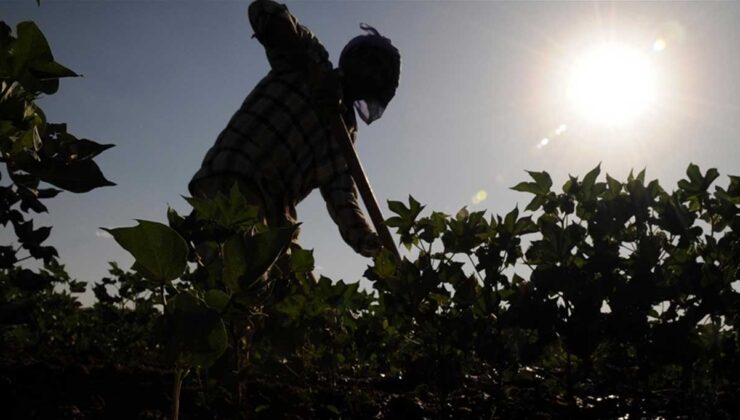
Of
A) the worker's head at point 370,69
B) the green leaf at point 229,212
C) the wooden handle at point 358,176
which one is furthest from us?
the worker's head at point 370,69

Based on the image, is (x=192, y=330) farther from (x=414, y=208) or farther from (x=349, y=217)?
(x=349, y=217)

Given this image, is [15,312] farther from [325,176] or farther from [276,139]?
[325,176]

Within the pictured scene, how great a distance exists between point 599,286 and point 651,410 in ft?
3.43

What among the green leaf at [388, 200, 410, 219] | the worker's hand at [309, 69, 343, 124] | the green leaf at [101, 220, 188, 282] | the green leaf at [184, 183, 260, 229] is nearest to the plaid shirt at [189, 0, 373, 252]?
the worker's hand at [309, 69, 343, 124]

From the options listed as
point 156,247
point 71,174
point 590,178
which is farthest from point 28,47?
point 590,178

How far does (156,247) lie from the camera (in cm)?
62

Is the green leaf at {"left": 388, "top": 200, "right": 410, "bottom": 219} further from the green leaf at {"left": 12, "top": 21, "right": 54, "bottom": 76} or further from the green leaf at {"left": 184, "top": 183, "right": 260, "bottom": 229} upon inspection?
the green leaf at {"left": 12, "top": 21, "right": 54, "bottom": 76}

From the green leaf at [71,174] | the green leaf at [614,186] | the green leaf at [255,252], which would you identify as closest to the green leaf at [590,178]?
the green leaf at [614,186]

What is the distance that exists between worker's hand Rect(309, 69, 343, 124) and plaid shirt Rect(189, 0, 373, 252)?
0.21m

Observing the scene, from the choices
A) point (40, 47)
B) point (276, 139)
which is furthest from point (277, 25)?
point (40, 47)

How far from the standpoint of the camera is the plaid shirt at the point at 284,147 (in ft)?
11.6

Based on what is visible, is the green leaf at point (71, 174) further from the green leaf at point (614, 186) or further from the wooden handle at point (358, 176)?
the wooden handle at point (358, 176)

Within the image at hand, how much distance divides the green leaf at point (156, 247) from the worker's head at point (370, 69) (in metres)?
3.65

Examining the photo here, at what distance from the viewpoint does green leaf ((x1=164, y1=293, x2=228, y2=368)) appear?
61 centimetres
